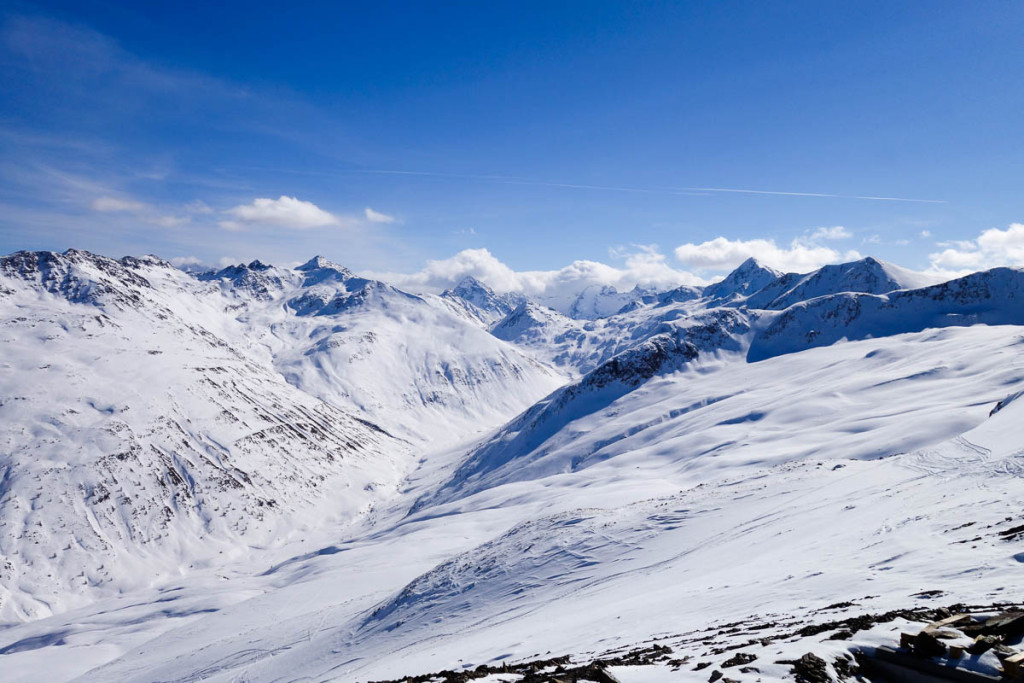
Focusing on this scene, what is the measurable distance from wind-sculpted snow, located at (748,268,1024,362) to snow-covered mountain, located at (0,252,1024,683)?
0.82 meters

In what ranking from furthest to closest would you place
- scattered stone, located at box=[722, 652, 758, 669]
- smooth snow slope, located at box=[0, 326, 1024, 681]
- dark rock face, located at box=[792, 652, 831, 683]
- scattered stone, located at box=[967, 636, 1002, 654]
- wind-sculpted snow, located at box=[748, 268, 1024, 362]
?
wind-sculpted snow, located at box=[748, 268, 1024, 362] → smooth snow slope, located at box=[0, 326, 1024, 681] → scattered stone, located at box=[722, 652, 758, 669] → dark rock face, located at box=[792, 652, 831, 683] → scattered stone, located at box=[967, 636, 1002, 654]

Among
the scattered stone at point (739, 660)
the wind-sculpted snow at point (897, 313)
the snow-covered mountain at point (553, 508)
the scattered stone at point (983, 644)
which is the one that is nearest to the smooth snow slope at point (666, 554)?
the snow-covered mountain at point (553, 508)

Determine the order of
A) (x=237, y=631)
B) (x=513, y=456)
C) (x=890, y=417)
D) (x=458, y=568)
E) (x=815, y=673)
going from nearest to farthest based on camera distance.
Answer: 1. (x=815, y=673)
2. (x=458, y=568)
3. (x=237, y=631)
4. (x=890, y=417)
5. (x=513, y=456)

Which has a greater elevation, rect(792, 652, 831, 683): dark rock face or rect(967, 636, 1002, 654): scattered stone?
rect(967, 636, 1002, 654): scattered stone

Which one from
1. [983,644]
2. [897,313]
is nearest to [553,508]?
[983,644]

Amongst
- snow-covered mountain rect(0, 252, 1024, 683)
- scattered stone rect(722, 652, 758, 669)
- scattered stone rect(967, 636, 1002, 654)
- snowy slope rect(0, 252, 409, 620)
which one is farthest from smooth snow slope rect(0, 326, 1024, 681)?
snowy slope rect(0, 252, 409, 620)

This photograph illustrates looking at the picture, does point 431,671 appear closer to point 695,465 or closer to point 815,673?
point 815,673

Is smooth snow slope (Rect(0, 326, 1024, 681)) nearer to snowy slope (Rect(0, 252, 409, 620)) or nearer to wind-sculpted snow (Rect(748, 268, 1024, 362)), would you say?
snowy slope (Rect(0, 252, 409, 620))

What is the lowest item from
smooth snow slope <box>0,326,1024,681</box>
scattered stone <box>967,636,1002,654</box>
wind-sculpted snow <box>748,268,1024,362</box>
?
smooth snow slope <box>0,326,1024,681</box>

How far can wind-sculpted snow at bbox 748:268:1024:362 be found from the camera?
14150 centimetres

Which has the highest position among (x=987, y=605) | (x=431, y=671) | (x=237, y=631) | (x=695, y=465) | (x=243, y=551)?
(x=987, y=605)

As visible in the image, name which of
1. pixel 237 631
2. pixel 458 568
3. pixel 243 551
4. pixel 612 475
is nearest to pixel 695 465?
pixel 612 475

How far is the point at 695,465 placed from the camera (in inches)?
3113

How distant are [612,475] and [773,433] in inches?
1055
